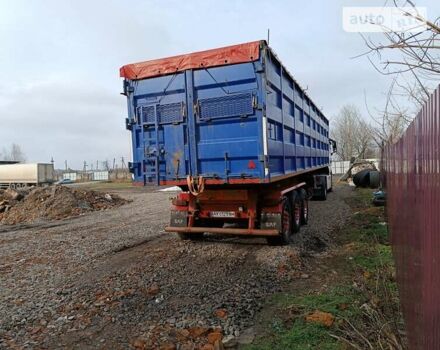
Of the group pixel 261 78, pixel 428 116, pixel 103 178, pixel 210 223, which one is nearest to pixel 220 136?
pixel 261 78

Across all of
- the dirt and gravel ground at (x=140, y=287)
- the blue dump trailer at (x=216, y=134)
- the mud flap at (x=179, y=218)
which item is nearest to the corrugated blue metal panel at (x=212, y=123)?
the blue dump trailer at (x=216, y=134)

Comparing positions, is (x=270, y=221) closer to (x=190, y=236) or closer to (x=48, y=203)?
(x=190, y=236)

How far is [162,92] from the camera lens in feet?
24.3

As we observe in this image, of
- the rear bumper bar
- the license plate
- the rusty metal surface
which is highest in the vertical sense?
the rusty metal surface

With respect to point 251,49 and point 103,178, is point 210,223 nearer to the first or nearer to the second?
point 251,49

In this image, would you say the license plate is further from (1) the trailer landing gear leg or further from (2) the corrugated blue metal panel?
(2) the corrugated blue metal panel

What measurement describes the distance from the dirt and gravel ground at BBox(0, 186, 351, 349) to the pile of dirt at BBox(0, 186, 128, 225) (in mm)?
7181

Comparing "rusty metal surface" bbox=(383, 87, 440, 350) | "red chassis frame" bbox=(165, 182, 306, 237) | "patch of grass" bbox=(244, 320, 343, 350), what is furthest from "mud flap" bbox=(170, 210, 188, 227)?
"rusty metal surface" bbox=(383, 87, 440, 350)

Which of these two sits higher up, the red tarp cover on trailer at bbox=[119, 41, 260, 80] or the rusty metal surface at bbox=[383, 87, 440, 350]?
the red tarp cover on trailer at bbox=[119, 41, 260, 80]

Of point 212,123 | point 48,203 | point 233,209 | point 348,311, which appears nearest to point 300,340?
point 348,311

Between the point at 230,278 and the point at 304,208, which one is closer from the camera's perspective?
the point at 230,278

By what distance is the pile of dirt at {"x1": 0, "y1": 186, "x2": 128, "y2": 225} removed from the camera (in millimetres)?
16203

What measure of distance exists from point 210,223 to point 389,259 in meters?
3.51

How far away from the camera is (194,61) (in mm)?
7094
